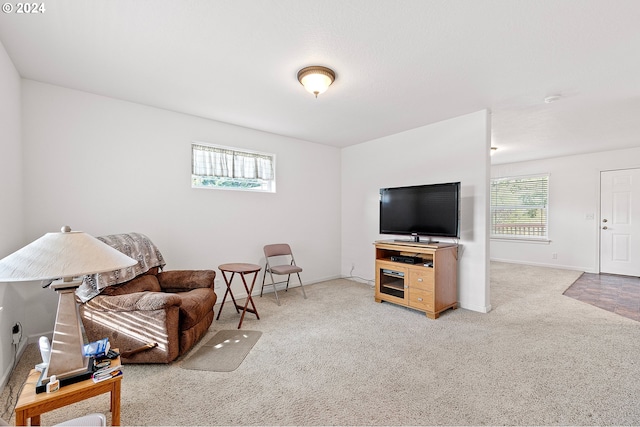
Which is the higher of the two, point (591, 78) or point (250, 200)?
point (591, 78)

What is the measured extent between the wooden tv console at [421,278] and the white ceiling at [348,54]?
1712 millimetres

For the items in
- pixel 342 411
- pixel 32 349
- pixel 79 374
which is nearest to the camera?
pixel 79 374

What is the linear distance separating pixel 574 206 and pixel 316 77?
6.41 meters

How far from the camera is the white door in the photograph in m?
5.25

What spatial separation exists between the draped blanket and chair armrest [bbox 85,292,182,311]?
99 mm

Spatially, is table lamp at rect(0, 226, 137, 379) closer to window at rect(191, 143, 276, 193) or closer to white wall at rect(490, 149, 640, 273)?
window at rect(191, 143, 276, 193)

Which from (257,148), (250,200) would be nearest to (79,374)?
(250,200)

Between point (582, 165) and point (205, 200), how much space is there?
7.23 m

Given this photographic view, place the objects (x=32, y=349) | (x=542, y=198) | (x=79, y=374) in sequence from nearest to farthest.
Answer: (x=79, y=374) < (x=32, y=349) < (x=542, y=198)

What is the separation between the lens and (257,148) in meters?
4.29

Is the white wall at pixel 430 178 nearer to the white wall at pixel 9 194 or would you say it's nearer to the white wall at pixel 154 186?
the white wall at pixel 154 186

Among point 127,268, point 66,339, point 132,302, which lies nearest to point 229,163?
point 127,268

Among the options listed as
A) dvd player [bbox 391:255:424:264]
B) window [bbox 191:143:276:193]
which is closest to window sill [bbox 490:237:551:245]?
dvd player [bbox 391:255:424:264]

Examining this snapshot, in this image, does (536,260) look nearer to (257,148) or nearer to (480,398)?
(480,398)
